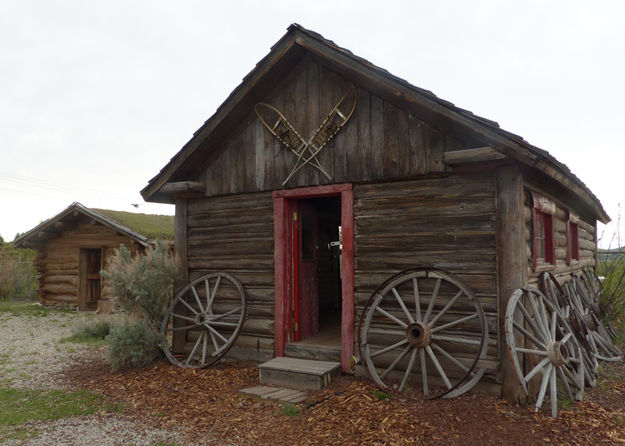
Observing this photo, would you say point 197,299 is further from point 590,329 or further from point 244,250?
point 590,329

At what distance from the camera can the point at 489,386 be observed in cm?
538

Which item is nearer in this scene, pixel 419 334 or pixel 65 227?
pixel 419 334

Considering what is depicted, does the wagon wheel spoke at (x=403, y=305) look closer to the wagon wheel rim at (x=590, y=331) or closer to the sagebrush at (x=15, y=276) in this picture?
the wagon wheel rim at (x=590, y=331)

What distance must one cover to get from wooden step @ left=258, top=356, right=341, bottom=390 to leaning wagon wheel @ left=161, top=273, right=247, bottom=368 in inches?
40.5

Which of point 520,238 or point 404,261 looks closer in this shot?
point 520,238

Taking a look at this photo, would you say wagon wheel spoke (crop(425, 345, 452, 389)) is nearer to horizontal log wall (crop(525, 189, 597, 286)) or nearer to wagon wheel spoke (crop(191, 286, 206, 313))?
horizontal log wall (crop(525, 189, 597, 286))

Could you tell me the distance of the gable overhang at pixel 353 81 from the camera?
5.29 metres

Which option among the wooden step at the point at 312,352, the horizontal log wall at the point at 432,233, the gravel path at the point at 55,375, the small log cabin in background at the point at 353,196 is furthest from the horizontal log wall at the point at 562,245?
the gravel path at the point at 55,375

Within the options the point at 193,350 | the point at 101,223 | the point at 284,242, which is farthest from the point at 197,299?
the point at 101,223

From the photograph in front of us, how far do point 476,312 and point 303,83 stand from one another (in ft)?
14.0

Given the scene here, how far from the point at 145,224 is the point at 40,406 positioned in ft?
37.0

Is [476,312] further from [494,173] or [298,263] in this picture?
[298,263]

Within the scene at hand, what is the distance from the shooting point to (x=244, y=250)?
7480mm

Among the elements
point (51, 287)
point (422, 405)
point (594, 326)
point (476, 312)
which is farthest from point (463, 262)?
point (51, 287)
